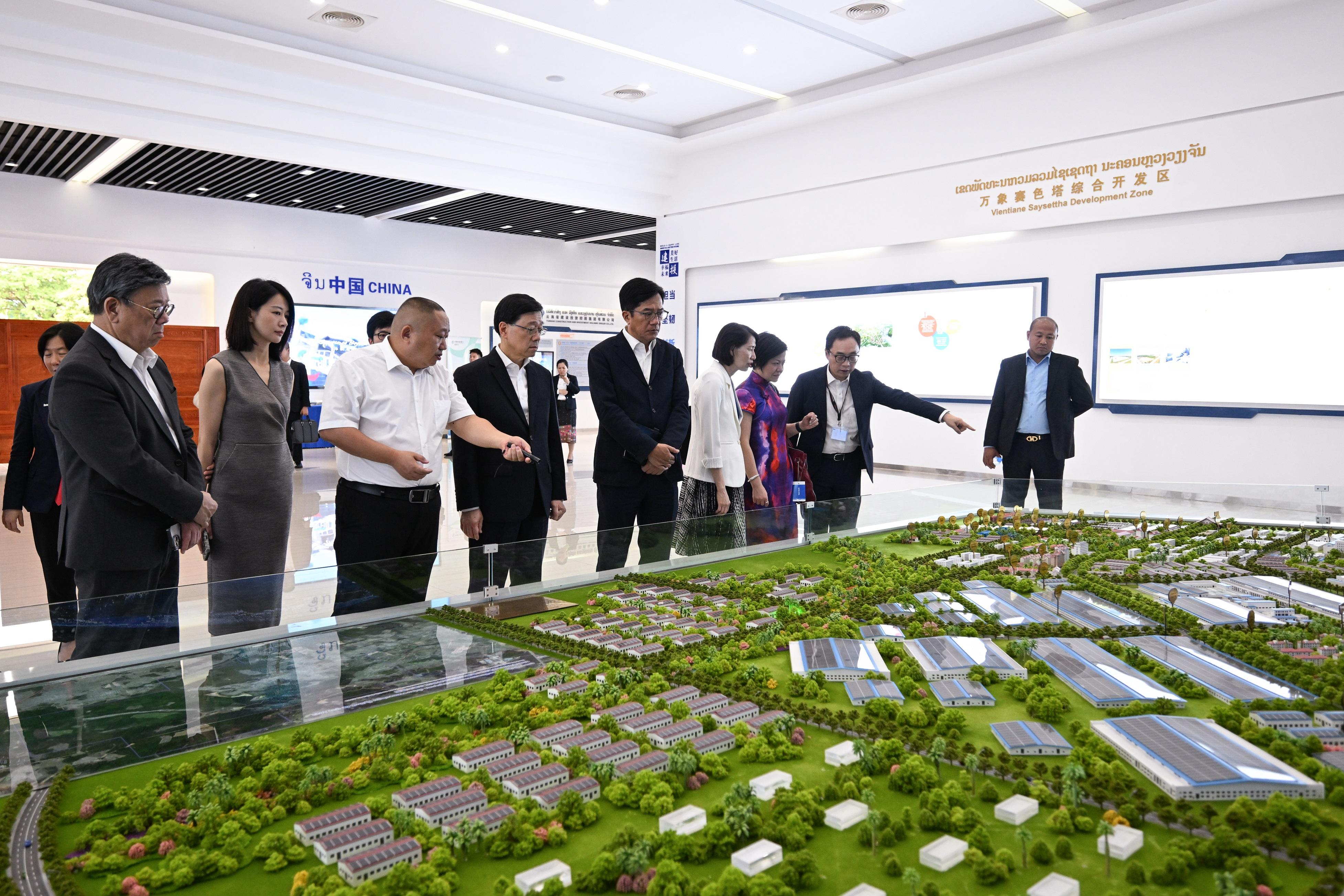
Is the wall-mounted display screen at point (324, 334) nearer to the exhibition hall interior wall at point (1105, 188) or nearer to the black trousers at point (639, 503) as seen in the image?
the exhibition hall interior wall at point (1105, 188)

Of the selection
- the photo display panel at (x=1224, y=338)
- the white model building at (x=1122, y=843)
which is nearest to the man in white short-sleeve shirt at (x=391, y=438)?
the white model building at (x=1122, y=843)

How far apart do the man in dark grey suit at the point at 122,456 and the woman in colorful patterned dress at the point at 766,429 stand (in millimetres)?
2776

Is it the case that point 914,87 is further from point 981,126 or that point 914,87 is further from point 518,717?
point 518,717

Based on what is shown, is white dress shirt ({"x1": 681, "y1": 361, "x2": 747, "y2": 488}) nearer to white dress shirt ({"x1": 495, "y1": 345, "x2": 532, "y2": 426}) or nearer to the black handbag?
white dress shirt ({"x1": 495, "y1": 345, "x2": 532, "y2": 426})

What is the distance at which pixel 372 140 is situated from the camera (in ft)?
31.2

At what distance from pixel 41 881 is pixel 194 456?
185 centimetres

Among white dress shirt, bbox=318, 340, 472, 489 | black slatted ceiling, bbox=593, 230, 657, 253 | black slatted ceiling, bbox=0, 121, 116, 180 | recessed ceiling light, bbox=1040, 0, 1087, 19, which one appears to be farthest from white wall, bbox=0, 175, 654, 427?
white dress shirt, bbox=318, 340, 472, 489

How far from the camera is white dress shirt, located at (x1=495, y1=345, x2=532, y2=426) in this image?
407cm

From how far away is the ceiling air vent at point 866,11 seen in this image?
7.50 meters

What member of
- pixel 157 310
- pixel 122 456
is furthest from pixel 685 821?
pixel 157 310

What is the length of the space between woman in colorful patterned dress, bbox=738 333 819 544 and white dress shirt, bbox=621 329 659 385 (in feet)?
2.08

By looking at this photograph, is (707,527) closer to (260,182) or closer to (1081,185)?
(1081,185)

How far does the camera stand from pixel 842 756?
1.81 metres

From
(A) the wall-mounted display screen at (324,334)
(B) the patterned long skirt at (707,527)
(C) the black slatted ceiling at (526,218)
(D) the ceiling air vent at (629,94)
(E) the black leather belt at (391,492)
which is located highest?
(D) the ceiling air vent at (629,94)
